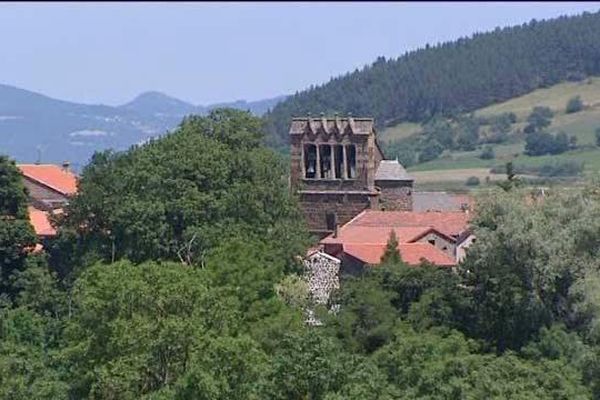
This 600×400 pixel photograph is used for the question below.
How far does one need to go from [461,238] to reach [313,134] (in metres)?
11.5

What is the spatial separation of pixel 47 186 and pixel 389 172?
22.3 metres

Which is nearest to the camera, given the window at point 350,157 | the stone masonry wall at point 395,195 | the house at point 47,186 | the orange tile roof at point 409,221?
the orange tile roof at point 409,221

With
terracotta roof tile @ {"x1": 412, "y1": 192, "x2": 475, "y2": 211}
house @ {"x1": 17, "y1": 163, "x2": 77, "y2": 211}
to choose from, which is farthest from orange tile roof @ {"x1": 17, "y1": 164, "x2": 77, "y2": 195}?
terracotta roof tile @ {"x1": 412, "y1": 192, "x2": 475, "y2": 211}

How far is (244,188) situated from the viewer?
70125 millimetres

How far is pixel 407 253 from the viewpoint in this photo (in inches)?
2940

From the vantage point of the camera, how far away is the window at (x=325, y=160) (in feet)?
287

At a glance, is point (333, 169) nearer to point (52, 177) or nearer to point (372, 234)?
point (372, 234)

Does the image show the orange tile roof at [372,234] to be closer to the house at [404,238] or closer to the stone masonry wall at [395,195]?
the house at [404,238]

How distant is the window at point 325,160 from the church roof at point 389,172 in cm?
289

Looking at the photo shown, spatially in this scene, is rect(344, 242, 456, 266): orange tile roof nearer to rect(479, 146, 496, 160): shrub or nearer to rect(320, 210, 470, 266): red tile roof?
rect(320, 210, 470, 266): red tile roof

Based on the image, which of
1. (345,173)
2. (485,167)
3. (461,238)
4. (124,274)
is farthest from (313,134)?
(485,167)

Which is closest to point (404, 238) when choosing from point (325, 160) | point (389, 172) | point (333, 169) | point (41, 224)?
point (333, 169)

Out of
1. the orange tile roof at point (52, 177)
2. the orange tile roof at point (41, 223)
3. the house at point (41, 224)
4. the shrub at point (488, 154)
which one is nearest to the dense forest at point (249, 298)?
the house at point (41, 224)

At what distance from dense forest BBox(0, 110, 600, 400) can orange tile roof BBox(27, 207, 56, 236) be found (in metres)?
3.87
